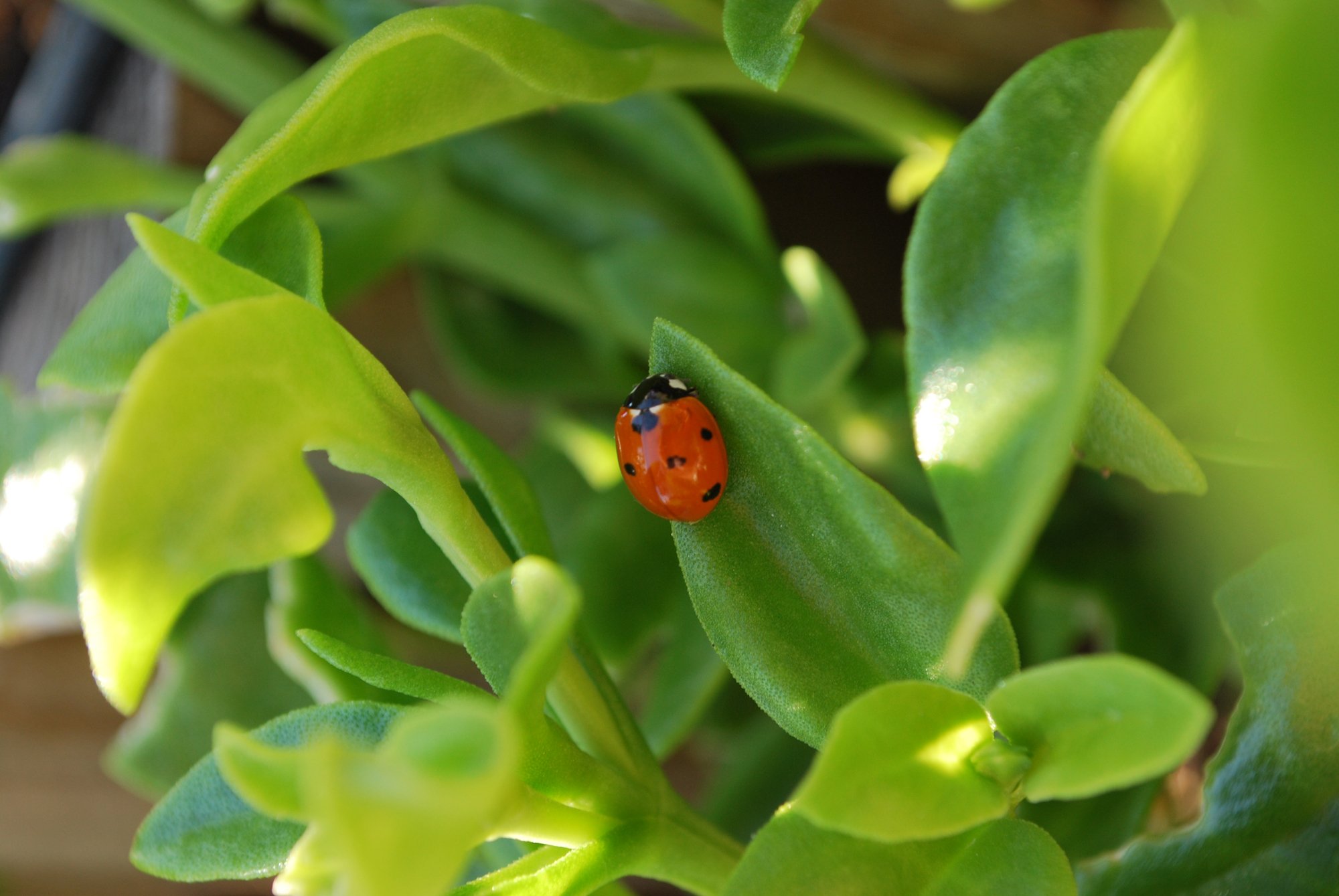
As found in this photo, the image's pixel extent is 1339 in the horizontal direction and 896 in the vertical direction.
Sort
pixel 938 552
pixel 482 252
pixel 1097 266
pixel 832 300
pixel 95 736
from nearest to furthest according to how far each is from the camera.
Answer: pixel 1097 266
pixel 938 552
pixel 832 300
pixel 482 252
pixel 95 736

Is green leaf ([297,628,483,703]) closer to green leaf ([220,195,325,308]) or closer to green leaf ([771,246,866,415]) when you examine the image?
green leaf ([220,195,325,308])

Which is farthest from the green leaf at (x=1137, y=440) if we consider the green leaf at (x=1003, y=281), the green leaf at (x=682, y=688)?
the green leaf at (x=682, y=688)

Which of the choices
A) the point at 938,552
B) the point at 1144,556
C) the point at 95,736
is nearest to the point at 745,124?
the point at 1144,556

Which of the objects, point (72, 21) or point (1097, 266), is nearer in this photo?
point (1097, 266)

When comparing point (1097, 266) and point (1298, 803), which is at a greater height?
point (1097, 266)

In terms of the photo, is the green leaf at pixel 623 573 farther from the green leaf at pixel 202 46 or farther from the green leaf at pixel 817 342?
the green leaf at pixel 202 46

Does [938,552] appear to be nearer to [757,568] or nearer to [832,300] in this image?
[757,568]
